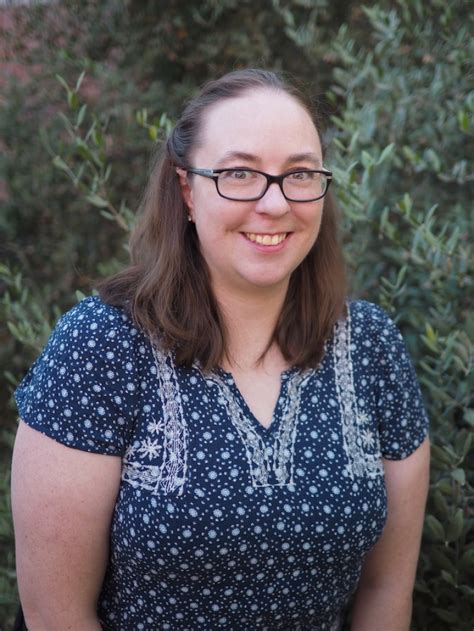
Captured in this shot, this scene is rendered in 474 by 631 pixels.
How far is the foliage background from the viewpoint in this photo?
2.70 m

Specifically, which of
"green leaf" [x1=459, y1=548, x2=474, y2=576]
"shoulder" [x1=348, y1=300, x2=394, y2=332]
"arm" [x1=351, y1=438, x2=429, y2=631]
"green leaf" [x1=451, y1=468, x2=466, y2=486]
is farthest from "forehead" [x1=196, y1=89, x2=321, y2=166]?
"green leaf" [x1=459, y1=548, x2=474, y2=576]

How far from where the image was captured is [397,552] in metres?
2.40

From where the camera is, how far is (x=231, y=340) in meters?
2.22

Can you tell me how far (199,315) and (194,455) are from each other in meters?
0.35

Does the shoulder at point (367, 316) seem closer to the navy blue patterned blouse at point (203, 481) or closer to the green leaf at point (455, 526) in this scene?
the navy blue patterned blouse at point (203, 481)

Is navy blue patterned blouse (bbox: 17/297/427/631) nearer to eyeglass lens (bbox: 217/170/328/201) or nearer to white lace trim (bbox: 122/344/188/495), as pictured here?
white lace trim (bbox: 122/344/188/495)

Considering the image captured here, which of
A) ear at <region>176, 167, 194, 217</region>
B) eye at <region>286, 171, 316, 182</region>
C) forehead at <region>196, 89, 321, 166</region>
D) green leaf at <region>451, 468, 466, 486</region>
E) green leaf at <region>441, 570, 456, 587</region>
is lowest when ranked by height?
green leaf at <region>441, 570, 456, 587</region>

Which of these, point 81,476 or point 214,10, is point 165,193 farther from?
point 214,10

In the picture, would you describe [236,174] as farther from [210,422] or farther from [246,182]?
[210,422]

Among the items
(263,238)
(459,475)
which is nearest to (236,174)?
(263,238)

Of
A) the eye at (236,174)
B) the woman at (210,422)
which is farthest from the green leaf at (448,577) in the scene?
the eye at (236,174)

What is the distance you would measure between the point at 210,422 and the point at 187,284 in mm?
357

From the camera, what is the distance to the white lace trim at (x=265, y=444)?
205 centimetres

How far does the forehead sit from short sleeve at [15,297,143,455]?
1.59 ft
